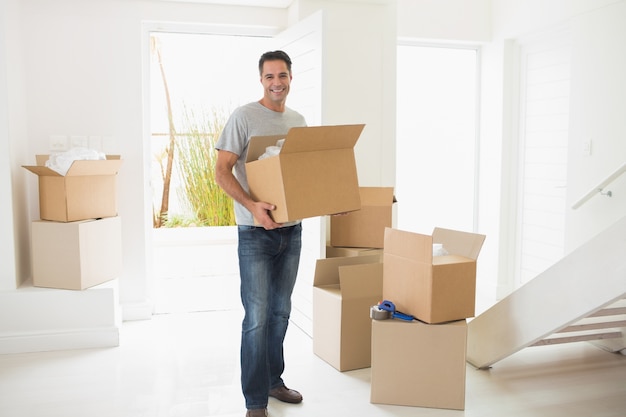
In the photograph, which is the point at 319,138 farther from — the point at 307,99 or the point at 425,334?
the point at 307,99

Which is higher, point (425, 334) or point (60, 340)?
point (425, 334)

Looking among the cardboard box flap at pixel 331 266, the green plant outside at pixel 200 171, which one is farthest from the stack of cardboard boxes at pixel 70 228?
the cardboard box flap at pixel 331 266

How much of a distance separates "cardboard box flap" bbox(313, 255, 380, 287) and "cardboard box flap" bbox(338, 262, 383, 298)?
149 mm

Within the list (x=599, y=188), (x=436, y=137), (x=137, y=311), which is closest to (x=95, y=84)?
(x=137, y=311)

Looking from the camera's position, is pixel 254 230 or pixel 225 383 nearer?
pixel 254 230

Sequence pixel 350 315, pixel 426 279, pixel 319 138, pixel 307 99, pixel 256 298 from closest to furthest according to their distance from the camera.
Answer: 1. pixel 319 138
2. pixel 256 298
3. pixel 426 279
4. pixel 350 315
5. pixel 307 99

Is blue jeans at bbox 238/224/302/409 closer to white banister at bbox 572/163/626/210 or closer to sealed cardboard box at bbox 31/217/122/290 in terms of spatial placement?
sealed cardboard box at bbox 31/217/122/290

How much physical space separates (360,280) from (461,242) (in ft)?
1.91

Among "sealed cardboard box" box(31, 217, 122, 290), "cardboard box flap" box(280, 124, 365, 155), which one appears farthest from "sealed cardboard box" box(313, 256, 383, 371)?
"sealed cardboard box" box(31, 217, 122, 290)

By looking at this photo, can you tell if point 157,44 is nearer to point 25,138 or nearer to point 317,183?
point 25,138

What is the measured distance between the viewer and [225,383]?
297 centimetres

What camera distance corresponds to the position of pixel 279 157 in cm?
227

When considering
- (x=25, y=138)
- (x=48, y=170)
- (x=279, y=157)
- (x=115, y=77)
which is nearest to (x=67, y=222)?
(x=48, y=170)

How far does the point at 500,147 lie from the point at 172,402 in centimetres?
321
